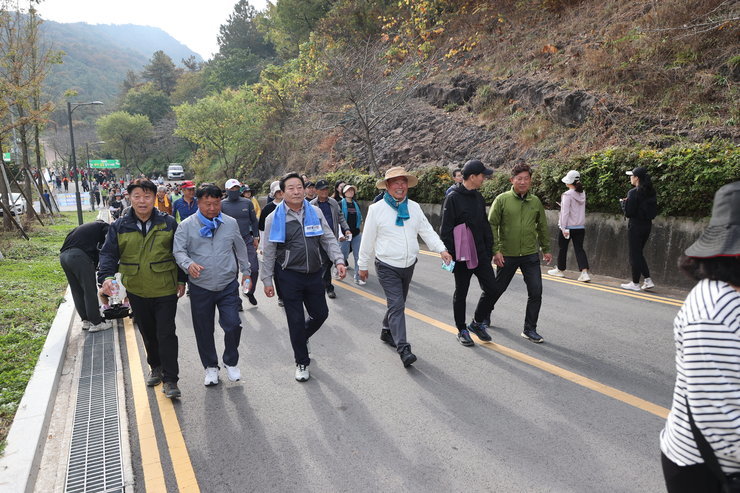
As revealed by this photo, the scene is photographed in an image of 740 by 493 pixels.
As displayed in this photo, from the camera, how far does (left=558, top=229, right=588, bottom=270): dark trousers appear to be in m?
9.36

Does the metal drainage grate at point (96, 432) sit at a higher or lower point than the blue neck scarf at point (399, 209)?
lower

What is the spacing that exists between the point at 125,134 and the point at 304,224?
66.6 metres

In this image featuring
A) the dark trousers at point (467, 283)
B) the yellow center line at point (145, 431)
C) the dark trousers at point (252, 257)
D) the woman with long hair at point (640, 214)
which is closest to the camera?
the yellow center line at point (145, 431)

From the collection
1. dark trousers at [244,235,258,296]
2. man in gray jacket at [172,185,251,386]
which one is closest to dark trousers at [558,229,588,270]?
dark trousers at [244,235,258,296]

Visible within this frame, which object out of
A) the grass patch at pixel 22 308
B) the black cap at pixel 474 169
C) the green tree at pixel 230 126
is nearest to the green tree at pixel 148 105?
the green tree at pixel 230 126

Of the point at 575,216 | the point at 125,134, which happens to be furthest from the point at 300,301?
the point at 125,134

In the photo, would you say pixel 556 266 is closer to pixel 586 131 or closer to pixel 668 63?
pixel 586 131

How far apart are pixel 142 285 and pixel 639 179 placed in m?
7.33

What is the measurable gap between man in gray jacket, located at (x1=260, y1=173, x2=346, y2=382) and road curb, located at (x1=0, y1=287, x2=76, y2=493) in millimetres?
2178

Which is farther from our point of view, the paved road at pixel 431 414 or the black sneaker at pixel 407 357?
the black sneaker at pixel 407 357

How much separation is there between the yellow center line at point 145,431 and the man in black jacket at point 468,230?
3.37 metres

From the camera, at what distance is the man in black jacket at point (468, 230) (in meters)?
5.61

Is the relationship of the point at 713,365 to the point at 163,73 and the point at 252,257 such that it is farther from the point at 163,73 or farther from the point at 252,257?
the point at 163,73

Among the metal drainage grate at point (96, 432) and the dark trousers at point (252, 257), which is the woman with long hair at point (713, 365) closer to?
the metal drainage grate at point (96, 432)
